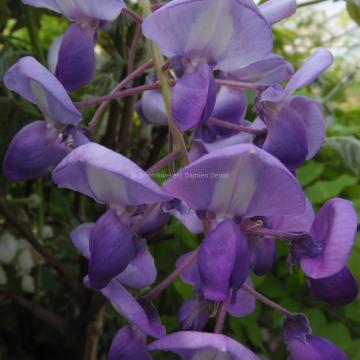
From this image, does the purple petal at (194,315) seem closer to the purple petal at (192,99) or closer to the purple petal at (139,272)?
the purple petal at (139,272)

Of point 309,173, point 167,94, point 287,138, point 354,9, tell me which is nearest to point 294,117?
point 287,138

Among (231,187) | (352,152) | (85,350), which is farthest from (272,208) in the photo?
(85,350)

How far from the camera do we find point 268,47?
0.62 meters

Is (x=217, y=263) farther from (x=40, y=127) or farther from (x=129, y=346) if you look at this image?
(x=40, y=127)

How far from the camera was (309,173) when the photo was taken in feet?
3.77

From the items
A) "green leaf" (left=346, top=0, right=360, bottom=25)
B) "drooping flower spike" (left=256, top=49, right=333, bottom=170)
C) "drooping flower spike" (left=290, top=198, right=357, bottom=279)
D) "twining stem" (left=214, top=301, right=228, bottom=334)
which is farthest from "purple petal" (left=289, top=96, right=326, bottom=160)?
"green leaf" (left=346, top=0, right=360, bottom=25)

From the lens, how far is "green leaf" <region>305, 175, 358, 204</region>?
108 cm

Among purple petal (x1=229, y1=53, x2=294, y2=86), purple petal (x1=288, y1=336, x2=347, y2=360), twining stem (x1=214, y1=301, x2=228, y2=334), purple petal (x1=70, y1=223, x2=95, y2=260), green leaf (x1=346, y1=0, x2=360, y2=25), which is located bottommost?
purple petal (x1=288, y1=336, x2=347, y2=360)

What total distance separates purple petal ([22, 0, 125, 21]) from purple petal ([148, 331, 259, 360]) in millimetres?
338

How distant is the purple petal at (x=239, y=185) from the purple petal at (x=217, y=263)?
0.04m

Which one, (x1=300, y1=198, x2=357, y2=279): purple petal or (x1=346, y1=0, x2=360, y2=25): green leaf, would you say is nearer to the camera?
(x1=300, y1=198, x2=357, y2=279): purple petal

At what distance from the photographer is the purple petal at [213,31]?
0.57 meters

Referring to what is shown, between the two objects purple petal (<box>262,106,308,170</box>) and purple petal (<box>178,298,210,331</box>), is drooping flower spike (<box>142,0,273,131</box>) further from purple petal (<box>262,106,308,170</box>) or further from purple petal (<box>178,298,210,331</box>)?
purple petal (<box>178,298,210,331</box>)

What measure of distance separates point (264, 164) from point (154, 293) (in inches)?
8.1
